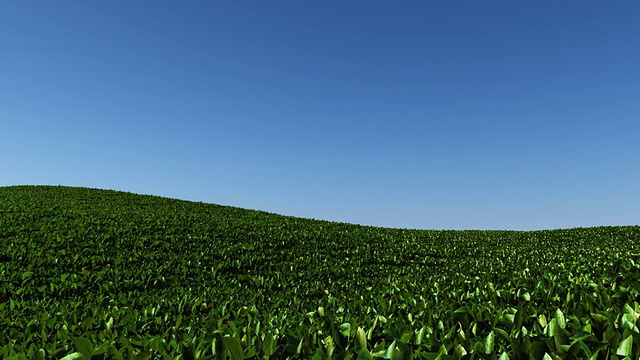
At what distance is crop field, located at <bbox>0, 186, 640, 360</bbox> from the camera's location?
417cm

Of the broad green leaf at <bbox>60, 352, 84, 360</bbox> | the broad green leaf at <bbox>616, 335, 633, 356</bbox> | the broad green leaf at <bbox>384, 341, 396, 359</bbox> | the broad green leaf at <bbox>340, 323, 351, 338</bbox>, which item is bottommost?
the broad green leaf at <bbox>60, 352, 84, 360</bbox>

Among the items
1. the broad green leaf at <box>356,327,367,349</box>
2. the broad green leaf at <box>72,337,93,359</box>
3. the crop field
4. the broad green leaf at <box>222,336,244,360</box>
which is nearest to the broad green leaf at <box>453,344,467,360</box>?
the crop field

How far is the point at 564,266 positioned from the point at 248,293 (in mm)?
8634

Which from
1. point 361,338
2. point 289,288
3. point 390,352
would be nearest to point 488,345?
point 390,352

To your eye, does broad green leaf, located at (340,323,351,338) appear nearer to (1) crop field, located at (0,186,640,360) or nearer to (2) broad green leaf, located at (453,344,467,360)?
(1) crop field, located at (0,186,640,360)

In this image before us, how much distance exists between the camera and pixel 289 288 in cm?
1278

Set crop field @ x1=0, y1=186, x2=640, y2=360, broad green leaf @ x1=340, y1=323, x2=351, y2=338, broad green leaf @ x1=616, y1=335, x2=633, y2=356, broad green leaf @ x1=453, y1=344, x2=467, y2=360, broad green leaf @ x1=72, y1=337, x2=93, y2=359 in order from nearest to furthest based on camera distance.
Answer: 1. broad green leaf @ x1=616, y1=335, x2=633, y2=356
2. broad green leaf @ x1=453, y1=344, x2=467, y2=360
3. broad green leaf @ x1=72, y1=337, x2=93, y2=359
4. crop field @ x1=0, y1=186, x2=640, y2=360
5. broad green leaf @ x1=340, y1=323, x2=351, y2=338

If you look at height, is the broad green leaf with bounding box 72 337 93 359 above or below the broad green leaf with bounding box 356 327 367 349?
below

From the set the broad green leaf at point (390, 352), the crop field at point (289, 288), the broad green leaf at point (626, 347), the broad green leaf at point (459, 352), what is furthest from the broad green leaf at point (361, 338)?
the broad green leaf at point (626, 347)

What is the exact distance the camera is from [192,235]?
61.0ft

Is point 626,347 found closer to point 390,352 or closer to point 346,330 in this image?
point 390,352

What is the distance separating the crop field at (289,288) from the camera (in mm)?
4168

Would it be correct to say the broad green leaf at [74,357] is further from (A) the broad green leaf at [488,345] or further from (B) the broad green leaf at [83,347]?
(A) the broad green leaf at [488,345]

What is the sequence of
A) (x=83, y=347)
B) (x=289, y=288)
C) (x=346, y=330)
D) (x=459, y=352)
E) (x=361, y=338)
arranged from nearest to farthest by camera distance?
(x=459, y=352) < (x=83, y=347) < (x=361, y=338) < (x=346, y=330) < (x=289, y=288)
